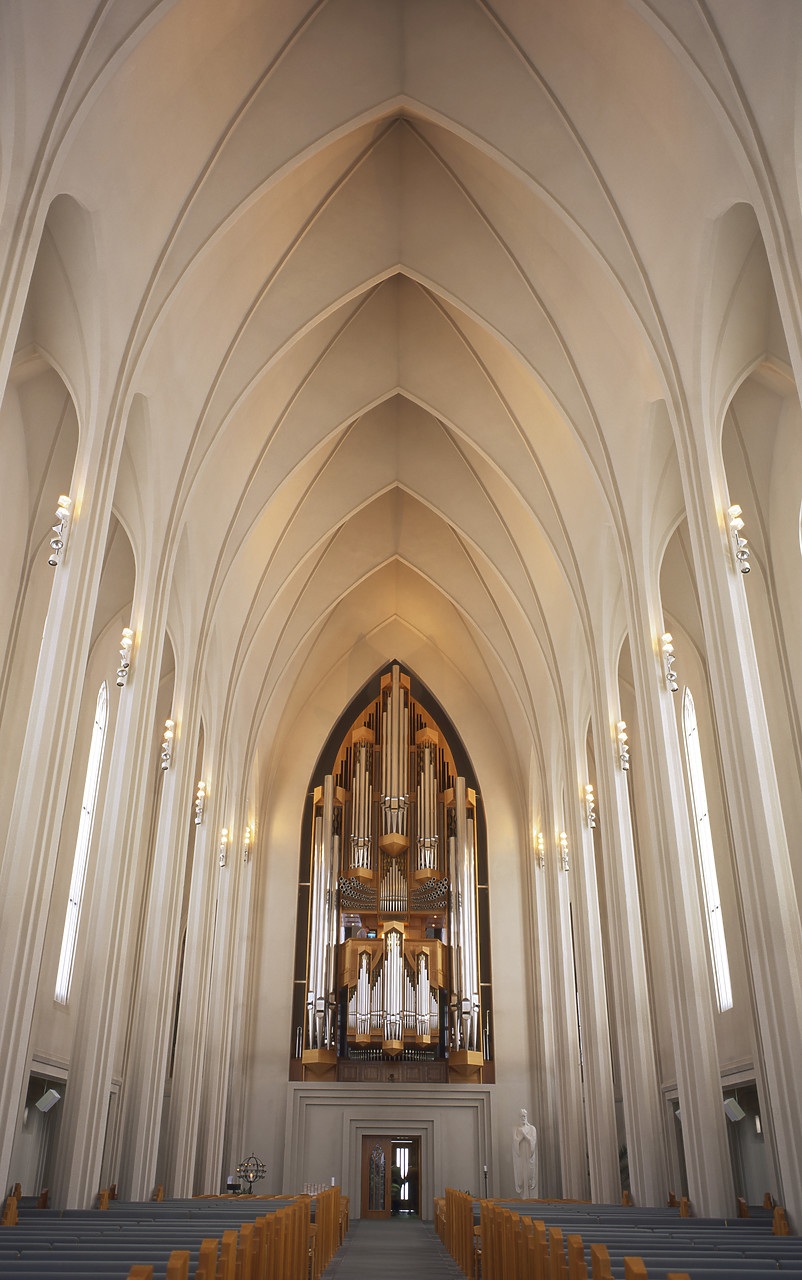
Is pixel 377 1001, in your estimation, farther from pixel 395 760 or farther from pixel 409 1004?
pixel 395 760

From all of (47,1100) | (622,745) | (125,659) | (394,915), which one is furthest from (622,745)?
(47,1100)

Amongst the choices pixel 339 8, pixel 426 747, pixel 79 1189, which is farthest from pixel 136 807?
pixel 426 747

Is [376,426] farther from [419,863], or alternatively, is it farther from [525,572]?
[419,863]

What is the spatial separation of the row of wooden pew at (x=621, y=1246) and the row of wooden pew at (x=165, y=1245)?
1525mm

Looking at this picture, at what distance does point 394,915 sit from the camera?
23609 millimetres

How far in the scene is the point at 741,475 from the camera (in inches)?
592

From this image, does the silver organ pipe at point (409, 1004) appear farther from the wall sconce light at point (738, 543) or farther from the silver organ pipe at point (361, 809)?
the wall sconce light at point (738, 543)

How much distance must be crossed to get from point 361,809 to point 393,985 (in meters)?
4.22

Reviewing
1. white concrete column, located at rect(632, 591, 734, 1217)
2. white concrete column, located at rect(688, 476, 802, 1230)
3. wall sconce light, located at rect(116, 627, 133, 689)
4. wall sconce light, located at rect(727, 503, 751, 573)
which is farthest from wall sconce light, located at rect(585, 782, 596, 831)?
wall sconce light, located at rect(116, 627, 133, 689)

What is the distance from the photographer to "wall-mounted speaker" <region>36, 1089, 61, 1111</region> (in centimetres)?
1593

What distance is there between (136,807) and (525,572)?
10055mm

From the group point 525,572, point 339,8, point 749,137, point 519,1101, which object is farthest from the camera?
point 519,1101

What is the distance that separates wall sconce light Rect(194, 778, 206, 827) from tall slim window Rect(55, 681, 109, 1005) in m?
1.77

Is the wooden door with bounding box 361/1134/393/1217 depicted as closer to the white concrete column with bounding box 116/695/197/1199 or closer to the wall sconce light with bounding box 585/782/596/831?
the white concrete column with bounding box 116/695/197/1199
